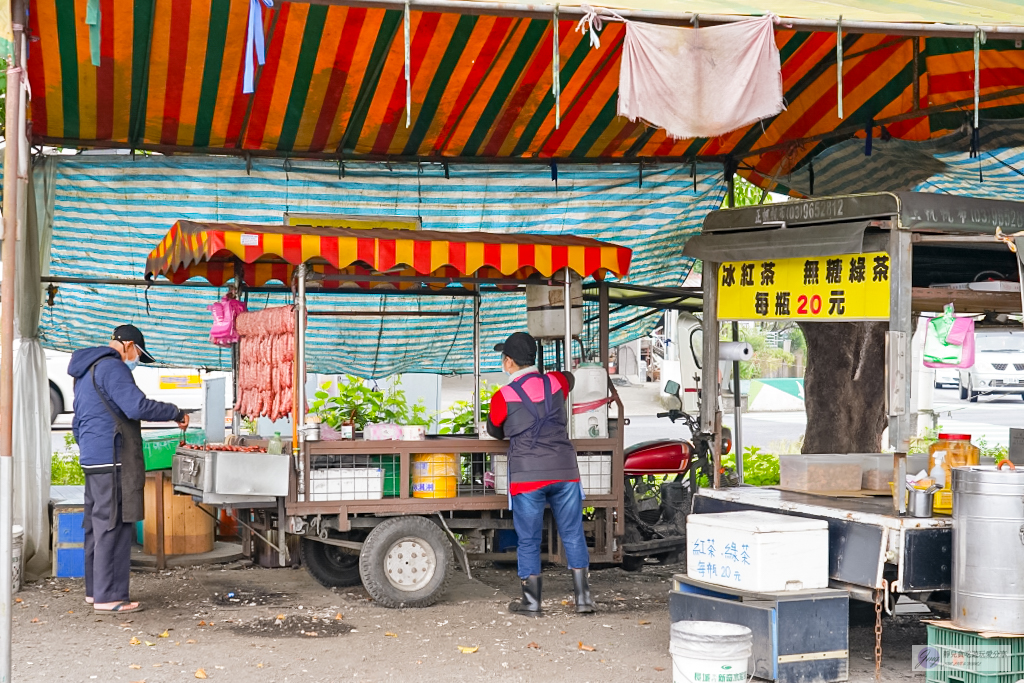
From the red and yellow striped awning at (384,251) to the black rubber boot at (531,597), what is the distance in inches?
86.5

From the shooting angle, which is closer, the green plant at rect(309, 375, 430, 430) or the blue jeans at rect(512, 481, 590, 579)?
the blue jeans at rect(512, 481, 590, 579)

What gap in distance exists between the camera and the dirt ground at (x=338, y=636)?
6.38 meters

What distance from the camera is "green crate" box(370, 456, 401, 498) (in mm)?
8078

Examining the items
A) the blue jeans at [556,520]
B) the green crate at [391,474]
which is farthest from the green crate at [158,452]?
the blue jeans at [556,520]

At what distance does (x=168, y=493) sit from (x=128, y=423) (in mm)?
1752

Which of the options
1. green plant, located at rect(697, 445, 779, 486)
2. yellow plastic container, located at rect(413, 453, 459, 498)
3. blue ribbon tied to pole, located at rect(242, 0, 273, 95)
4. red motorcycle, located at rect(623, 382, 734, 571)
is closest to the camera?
blue ribbon tied to pole, located at rect(242, 0, 273, 95)

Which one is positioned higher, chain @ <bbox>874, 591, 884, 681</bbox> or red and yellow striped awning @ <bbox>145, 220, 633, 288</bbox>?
red and yellow striped awning @ <bbox>145, 220, 633, 288</bbox>

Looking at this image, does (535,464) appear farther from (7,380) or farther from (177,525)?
(177,525)

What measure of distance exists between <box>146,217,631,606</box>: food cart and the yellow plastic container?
1 centimetres

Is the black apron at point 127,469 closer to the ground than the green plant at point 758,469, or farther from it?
farther from it

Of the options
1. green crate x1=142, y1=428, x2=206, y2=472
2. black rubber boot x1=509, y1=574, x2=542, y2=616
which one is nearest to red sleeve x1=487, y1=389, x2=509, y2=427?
black rubber boot x1=509, y1=574, x2=542, y2=616

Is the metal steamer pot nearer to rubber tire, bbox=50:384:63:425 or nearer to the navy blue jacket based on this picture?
the navy blue jacket

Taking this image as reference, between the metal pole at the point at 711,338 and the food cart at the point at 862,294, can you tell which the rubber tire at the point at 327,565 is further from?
the metal pole at the point at 711,338

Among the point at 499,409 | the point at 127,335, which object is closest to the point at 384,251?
the point at 499,409
